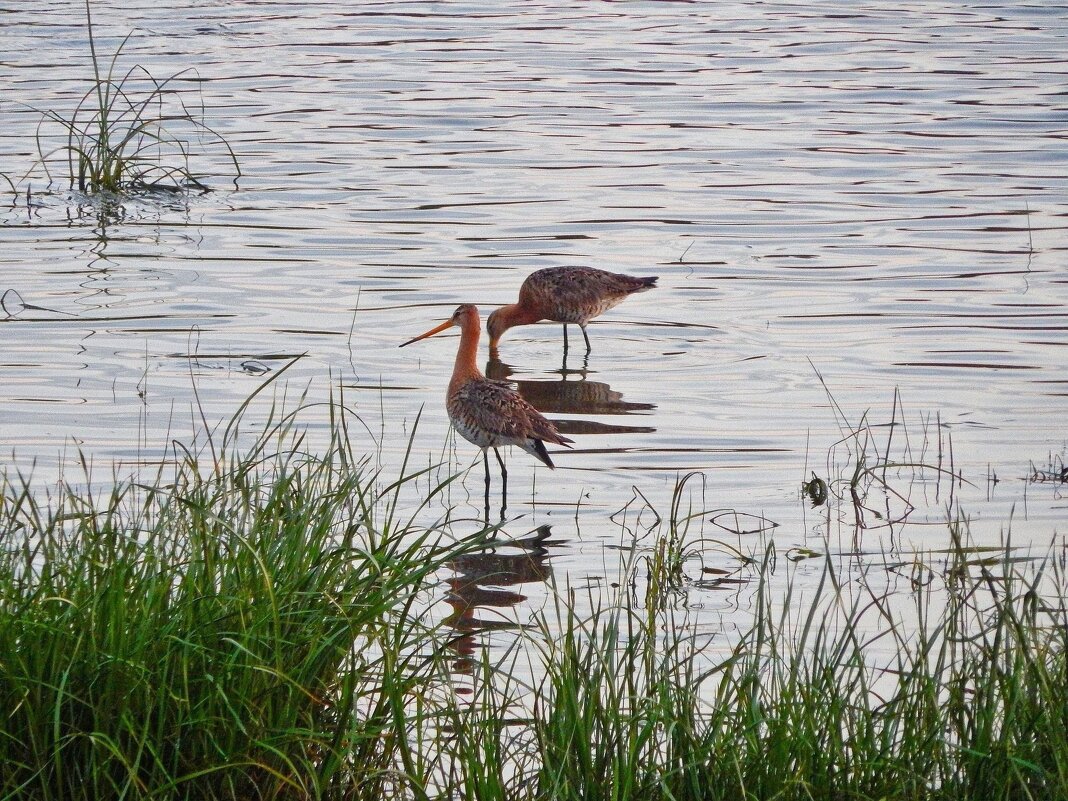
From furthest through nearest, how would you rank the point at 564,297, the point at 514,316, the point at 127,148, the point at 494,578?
the point at 127,148
the point at 514,316
the point at 564,297
the point at 494,578

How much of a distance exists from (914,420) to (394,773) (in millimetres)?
5595

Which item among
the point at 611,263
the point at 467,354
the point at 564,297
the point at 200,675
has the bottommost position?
the point at 200,675

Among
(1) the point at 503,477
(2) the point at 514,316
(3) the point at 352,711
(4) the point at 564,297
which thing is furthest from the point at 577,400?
Result: (3) the point at 352,711

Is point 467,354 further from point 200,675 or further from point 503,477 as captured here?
point 200,675

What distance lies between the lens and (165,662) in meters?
4.25

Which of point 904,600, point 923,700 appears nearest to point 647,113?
point 904,600

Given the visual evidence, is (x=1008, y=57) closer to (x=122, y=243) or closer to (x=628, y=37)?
(x=628, y=37)

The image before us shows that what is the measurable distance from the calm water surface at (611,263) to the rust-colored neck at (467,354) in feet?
1.56

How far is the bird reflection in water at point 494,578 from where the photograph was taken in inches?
258

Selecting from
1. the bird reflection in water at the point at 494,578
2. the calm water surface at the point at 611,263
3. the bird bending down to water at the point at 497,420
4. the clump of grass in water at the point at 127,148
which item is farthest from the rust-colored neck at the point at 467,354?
the clump of grass in water at the point at 127,148

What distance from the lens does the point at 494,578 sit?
7094mm

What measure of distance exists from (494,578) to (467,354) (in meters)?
2.29

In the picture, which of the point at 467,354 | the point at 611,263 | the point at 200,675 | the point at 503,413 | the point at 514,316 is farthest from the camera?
the point at 611,263

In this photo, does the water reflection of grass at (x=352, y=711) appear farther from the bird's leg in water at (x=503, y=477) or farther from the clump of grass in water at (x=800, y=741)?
the bird's leg in water at (x=503, y=477)
